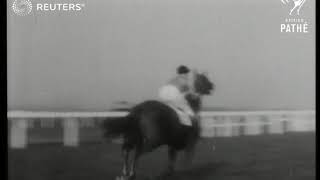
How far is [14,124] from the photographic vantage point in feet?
9.18

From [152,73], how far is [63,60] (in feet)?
1.87

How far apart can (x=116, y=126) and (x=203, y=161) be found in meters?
0.61

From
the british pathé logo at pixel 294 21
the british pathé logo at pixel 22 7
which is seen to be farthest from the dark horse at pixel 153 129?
the british pathé logo at pixel 22 7

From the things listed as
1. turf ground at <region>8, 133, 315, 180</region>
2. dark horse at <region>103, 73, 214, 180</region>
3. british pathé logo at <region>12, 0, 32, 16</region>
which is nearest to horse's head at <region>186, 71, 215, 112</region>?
dark horse at <region>103, 73, 214, 180</region>

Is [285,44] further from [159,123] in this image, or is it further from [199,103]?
[159,123]

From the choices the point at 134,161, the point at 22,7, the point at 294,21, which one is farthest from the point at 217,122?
the point at 22,7

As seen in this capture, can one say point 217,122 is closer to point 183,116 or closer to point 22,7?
point 183,116

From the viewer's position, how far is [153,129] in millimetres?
2787

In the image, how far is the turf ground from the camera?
2.81m

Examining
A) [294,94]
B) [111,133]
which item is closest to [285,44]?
[294,94]

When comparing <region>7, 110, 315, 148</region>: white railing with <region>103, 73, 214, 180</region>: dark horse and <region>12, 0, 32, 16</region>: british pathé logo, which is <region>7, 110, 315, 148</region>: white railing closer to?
<region>103, 73, 214, 180</region>: dark horse

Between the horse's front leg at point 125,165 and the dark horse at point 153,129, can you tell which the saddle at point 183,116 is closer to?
the dark horse at point 153,129

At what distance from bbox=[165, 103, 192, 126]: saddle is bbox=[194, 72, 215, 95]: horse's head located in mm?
164

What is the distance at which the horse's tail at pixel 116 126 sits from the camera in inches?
109
